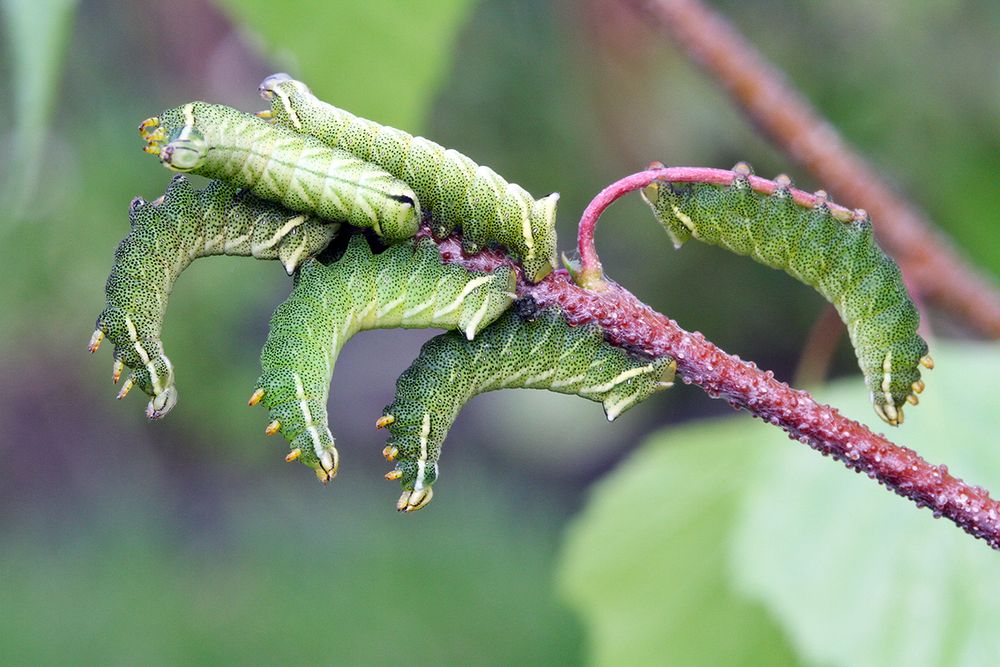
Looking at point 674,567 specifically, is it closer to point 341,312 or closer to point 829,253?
point 829,253

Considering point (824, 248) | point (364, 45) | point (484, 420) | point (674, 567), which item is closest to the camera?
point (824, 248)

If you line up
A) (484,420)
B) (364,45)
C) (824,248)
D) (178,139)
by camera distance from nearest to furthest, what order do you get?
1. (178,139)
2. (824,248)
3. (364,45)
4. (484,420)

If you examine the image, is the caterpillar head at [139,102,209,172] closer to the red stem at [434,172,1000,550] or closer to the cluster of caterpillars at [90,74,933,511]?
the cluster of caterpillars at [90,74,933,511]

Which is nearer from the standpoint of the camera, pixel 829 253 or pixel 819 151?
pixel 829 253

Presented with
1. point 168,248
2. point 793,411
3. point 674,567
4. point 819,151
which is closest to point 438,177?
point 168,248

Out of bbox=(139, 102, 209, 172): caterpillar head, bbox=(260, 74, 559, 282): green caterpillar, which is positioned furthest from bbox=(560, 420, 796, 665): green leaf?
bbox=(139, 102, 209, 172): caterpillar head

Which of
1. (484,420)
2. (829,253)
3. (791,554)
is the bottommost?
(484,420)

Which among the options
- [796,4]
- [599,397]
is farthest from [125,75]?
[599,397]

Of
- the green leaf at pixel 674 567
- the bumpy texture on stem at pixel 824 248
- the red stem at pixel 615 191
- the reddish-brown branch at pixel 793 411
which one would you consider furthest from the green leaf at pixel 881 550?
the red stem at pixel 615 191

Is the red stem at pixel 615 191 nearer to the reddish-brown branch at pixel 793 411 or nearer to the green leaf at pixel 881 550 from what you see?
the reddish-brown branch at pixel 793 411
